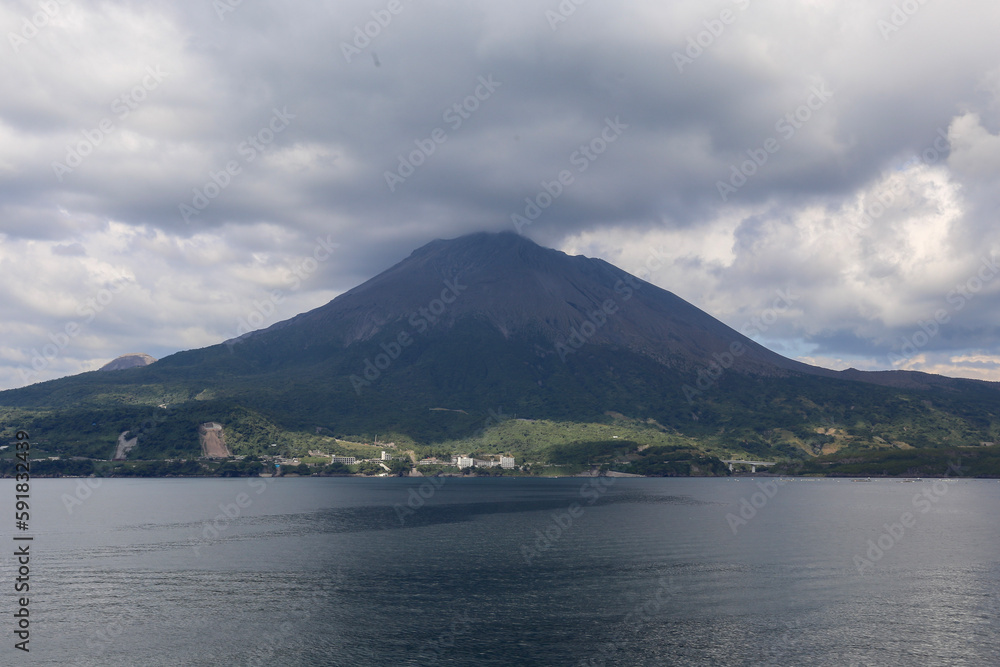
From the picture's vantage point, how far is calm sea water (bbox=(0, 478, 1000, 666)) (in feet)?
159

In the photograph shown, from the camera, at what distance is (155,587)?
66500 millimetres

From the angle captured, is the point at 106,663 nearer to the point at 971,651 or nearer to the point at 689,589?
the point at 689,589

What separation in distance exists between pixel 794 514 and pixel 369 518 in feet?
300

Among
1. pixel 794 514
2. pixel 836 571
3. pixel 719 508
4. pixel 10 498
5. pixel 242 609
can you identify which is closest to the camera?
pixel 242 609

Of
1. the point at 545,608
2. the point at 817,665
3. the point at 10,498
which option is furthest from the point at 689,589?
the point at 10,498

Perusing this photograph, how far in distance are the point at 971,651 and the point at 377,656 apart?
4467 centimetres

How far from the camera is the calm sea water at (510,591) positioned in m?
48.3

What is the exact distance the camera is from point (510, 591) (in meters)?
65.8

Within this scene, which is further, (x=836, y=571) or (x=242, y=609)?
(x=836, y=571)

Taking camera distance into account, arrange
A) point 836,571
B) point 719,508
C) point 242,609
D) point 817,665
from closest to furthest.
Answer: point 817,665 → point 242,609 → point 836,571 → point 719,508

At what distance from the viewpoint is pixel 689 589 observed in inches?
2621

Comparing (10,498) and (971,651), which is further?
(10,498)

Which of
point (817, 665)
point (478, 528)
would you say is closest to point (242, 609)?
point (817, 665)

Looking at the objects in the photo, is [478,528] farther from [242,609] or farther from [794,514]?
[794,514]
